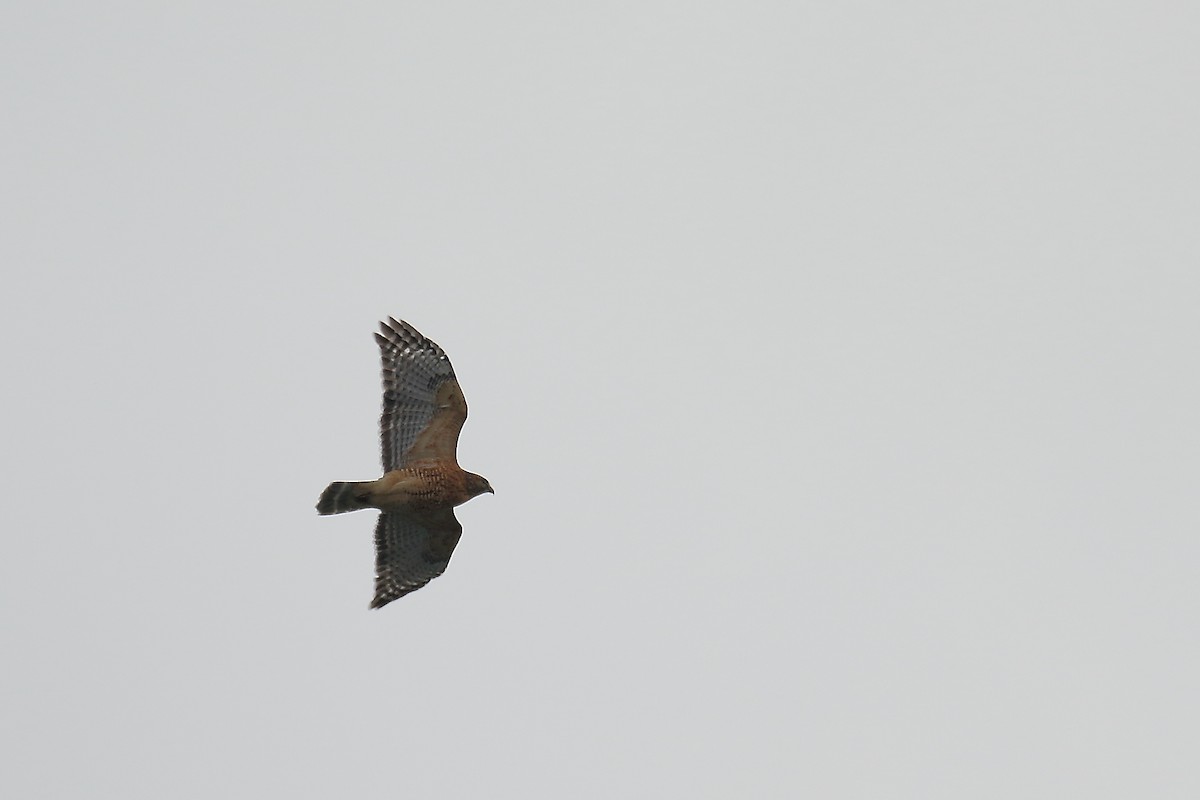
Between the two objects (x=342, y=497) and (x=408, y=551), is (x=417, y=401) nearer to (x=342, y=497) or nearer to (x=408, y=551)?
(x=342, y=497)

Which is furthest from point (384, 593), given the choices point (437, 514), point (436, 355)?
point (436, 355)

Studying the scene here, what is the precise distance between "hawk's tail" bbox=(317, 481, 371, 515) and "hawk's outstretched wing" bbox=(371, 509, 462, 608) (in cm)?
80

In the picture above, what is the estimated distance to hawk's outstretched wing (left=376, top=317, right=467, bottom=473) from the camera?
1747cm

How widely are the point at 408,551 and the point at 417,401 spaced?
6.95 ft

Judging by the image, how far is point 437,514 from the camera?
17.7 meters

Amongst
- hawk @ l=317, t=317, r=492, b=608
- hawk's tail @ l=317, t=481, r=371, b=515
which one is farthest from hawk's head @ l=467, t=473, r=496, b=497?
hawk's tail @ l=317, t=481, r=371, b=515

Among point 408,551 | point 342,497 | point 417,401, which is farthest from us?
point 408,551

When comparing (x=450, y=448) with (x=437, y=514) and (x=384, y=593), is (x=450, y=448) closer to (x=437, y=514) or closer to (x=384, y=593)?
(x=437, y=514)

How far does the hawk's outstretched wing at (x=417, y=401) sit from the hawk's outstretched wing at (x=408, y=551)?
0.91 meters

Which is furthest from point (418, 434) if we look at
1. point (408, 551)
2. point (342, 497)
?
point (408, 551)

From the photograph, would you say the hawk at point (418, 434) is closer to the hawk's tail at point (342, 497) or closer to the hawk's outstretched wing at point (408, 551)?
the hawk's tail at point (342, 497)

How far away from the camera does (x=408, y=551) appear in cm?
1823

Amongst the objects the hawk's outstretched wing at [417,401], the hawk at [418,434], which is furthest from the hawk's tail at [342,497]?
the hawk's outstretched wing at [417,401]

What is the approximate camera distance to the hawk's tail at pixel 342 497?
16.9 m
